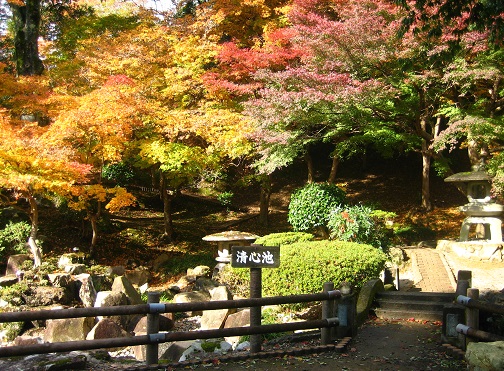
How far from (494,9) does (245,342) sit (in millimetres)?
5463

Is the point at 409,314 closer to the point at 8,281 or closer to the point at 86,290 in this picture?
the point at 86,290

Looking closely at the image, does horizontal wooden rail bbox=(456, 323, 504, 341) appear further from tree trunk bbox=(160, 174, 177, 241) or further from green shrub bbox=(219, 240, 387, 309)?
tree trunk bbox=(160, 174, 177, 241)

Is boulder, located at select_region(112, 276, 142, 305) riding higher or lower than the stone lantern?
lower

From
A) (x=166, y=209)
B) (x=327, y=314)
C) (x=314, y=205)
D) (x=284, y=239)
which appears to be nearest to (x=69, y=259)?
(x=166, y=209)

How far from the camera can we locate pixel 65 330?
7.82 metres

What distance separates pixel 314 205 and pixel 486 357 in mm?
8326

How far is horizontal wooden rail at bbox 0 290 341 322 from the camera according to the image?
14.3 feet

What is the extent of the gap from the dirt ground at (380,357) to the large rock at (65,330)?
3.79 metres

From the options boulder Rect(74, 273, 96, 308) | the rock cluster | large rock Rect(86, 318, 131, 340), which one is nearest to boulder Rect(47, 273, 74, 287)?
the rock cluster

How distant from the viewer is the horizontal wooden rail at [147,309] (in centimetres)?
437

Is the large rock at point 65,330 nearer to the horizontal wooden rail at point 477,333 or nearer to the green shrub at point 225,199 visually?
the horizontal wooden rail at point 477,333

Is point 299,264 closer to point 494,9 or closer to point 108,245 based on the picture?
point 494,9

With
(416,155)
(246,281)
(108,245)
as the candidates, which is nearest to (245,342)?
(246,281)

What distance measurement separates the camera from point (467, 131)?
11.8 m
